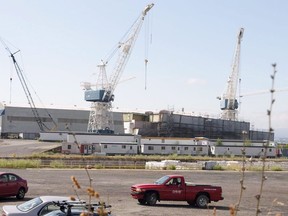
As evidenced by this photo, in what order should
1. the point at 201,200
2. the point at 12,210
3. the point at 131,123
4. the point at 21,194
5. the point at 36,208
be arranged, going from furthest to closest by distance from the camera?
the point at 131,123
the point at 21,194
the point at 201,200
the point at 36,208
the point at 12,210

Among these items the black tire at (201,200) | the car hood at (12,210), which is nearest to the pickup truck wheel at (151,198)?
the black tire at (201,200)

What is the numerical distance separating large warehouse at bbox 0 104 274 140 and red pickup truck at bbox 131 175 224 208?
85073mm

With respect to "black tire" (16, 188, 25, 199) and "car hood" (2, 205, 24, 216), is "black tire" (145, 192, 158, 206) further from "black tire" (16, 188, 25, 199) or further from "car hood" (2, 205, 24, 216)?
"car hood" (2, 205, 24, 216)

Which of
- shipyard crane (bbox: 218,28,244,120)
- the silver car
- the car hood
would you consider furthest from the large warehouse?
the car hood

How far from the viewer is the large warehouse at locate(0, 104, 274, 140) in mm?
110562

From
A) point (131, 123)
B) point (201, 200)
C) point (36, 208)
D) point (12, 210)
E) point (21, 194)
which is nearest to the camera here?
point (12, 210)

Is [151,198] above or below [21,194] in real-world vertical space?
above

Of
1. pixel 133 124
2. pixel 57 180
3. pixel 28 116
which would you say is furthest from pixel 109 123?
pixel 57 180

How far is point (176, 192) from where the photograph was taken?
2283cm

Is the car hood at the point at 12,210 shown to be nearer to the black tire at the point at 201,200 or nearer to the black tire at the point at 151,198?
the black tire at the point at 151,198

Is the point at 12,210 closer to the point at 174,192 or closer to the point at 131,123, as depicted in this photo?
the point at 174,192

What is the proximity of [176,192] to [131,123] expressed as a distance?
9097 centimetres

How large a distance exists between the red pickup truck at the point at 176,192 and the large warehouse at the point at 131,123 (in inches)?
3349

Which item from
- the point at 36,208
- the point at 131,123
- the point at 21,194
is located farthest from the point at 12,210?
the point at 131,123
